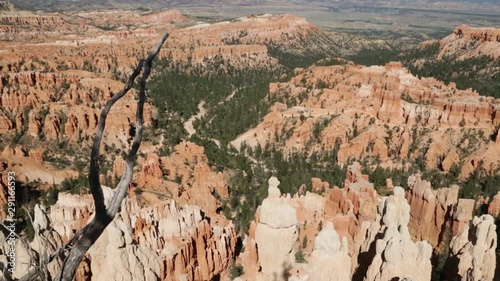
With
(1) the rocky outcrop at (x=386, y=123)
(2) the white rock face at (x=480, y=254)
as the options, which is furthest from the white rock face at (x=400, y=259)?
(1) the rocky outcrop at (x=386, y=123)

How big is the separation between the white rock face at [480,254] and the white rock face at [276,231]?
982cm

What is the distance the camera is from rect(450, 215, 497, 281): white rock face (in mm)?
17513

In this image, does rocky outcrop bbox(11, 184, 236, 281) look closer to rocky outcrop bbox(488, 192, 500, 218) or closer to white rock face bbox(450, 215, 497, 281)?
white rock face bbox(450, 215, 497, 281)

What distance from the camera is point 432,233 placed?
92.3 feet

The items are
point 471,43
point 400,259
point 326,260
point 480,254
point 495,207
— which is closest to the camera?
point 326,260

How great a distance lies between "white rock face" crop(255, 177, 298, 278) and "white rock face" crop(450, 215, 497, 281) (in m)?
9.82

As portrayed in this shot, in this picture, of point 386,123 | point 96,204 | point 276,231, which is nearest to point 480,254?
point 276,231

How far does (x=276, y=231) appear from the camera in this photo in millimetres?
11430

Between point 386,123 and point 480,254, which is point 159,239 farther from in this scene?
point 386,123

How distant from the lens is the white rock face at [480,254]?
17.5 m

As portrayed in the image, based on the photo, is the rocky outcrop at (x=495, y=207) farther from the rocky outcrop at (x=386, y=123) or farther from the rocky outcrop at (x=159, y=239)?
the rocky outcrop at (x=159, y=239)

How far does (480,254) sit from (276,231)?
11.2 meters

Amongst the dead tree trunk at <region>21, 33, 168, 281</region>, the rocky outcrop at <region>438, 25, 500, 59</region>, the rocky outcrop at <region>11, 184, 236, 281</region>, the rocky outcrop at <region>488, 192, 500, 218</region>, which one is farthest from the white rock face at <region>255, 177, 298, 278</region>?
the rocky outcrop at <region>438, 25, 500, 59</region>

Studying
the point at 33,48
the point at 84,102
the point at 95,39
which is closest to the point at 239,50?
the point at 95,39
